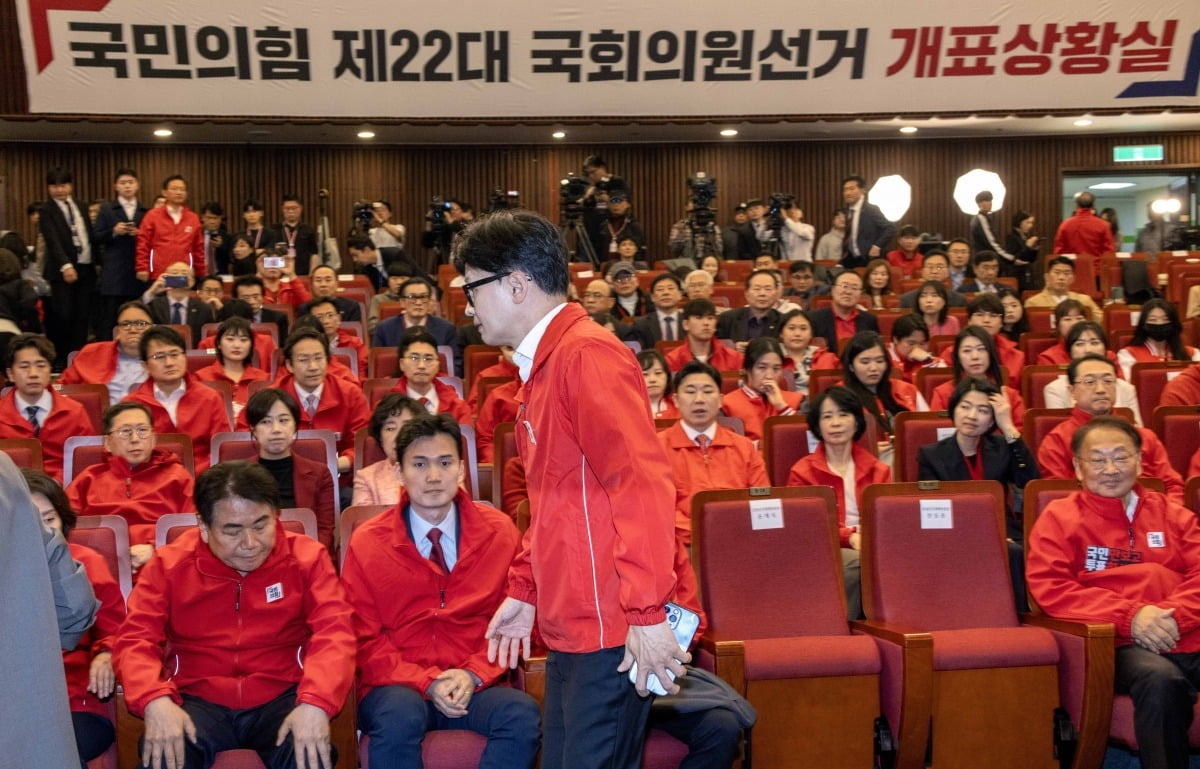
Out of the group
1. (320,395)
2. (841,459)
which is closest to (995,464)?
(841,459)

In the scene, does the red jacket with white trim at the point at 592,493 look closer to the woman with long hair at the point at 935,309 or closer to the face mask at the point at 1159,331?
the face mask at the point at 1159,331

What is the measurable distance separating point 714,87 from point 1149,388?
16.0ft

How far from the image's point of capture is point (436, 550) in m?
3.00

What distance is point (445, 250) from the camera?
31.3 ft

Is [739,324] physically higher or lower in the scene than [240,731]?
higher

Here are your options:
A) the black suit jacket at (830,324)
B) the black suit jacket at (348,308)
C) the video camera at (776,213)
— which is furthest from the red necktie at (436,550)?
the video camera at (776,213)

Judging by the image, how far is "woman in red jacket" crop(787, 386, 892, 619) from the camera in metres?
3.94

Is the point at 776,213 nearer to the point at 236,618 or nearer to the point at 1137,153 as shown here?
the point at 1137,153

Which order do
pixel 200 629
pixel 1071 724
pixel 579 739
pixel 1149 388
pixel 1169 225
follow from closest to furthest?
pixel 579 739, pixel 200 629, pixel 1071 724, pixel 1149 388, pixel 1169 225

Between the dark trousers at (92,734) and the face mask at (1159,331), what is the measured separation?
493cm

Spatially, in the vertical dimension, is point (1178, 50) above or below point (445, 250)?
above

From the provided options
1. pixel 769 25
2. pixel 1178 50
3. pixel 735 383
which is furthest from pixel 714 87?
pixel 735 383

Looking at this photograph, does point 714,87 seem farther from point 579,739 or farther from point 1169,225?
point 579,739

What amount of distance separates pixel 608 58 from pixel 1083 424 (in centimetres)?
595
